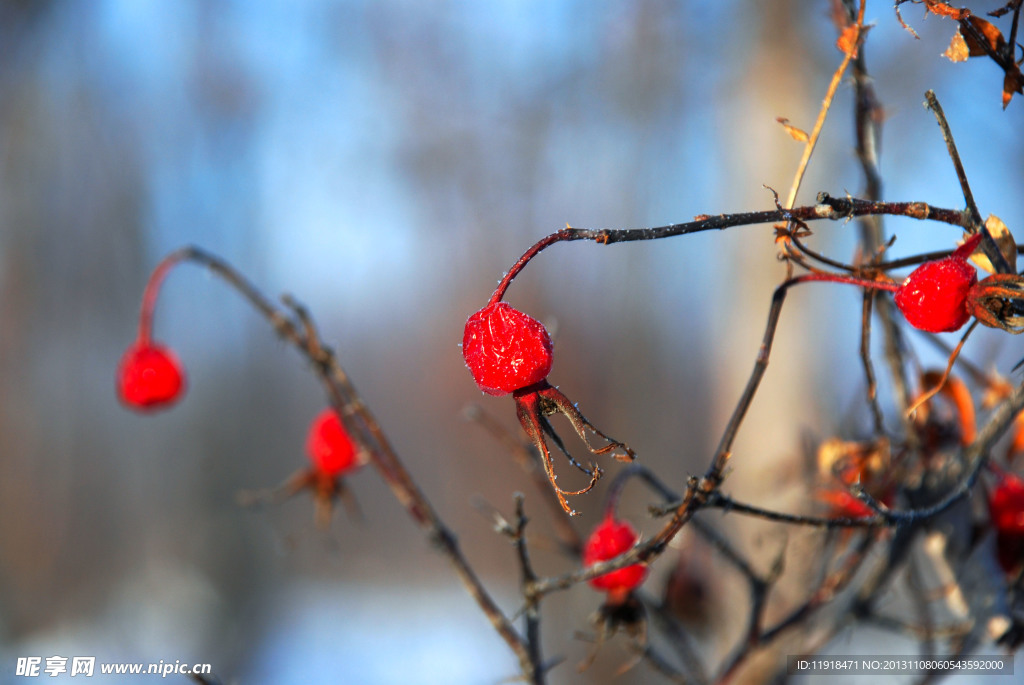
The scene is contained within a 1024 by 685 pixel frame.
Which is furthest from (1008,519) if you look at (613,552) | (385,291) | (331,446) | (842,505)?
(385,291)

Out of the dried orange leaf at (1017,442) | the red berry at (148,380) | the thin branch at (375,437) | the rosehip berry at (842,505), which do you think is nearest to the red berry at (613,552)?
the thin branch at (375,437)

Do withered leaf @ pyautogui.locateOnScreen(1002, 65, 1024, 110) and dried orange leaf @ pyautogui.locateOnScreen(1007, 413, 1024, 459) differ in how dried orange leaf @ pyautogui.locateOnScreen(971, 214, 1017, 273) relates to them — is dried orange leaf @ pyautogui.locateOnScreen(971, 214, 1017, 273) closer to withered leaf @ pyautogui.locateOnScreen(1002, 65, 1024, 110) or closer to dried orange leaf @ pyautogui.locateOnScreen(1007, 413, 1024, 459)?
withered leaf @ pyautogui.locateOnScreen(1002, 65, 1024, 110)

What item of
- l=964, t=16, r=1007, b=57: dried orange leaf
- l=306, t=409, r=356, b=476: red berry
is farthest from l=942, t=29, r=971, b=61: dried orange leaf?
l=306, t=409, r=356, b=476: red berry

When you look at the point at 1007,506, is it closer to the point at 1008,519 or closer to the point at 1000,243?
the point at 1008,519

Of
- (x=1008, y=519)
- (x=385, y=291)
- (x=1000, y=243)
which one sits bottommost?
(x=1008, y=519)

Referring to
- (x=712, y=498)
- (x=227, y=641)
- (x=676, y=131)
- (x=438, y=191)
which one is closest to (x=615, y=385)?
(x=676, y=131)

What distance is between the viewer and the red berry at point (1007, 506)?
52cm

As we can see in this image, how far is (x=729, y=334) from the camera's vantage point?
67.3 inches

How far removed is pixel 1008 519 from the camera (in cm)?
52

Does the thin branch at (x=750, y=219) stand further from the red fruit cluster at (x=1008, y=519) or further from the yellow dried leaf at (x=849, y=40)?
the red fruit cluster at (x=1008, y=519)

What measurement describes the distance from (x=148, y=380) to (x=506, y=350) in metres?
0.54

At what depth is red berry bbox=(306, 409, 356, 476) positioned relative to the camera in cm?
73

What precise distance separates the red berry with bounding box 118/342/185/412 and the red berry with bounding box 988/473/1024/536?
30.0 inches

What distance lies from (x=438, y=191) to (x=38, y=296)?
1670 mm
